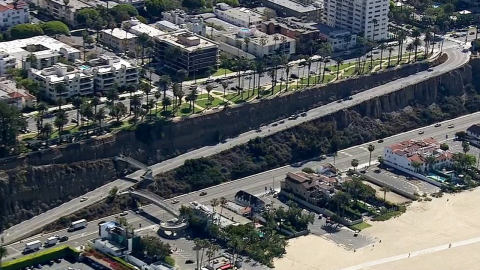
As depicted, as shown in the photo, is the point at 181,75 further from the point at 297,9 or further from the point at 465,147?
the point at 297,9

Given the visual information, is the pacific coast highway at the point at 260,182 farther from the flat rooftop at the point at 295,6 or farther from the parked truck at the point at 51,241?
the flat rooftop at the point at 295,6

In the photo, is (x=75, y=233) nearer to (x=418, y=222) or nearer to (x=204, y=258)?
(x=204, y=258)

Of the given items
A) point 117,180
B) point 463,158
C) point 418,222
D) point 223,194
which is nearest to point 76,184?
point 117,180

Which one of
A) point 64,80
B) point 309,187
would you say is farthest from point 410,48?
point 64,80

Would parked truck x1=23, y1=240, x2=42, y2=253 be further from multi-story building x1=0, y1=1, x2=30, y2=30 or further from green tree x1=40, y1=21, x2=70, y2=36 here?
multi-story building x1=0, y1=1, x2=30, y2=30

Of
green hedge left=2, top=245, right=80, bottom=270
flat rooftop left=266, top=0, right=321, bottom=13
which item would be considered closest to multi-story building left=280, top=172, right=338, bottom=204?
green hedge left=2, top=245, right=80, bottom=270

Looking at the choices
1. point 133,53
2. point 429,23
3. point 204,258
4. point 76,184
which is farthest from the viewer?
point 429,23
